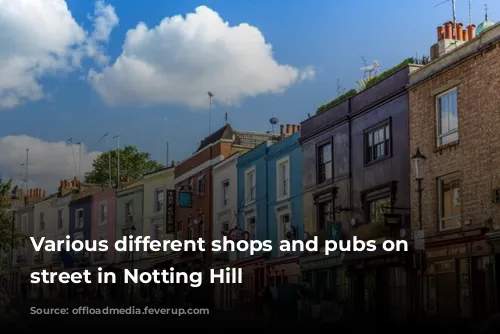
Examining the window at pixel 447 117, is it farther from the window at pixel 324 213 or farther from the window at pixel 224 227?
the window at pixel 224 227

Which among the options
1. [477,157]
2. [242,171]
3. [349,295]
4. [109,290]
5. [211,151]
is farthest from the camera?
[109,290]

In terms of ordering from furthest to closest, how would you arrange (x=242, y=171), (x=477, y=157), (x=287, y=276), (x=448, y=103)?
(x=242, y=171), (x=287, y=276), (x=448, y=103), (x=477, y=157)

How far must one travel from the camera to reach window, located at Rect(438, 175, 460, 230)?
2644cm

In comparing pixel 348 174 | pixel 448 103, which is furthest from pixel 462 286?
pixel 348 174

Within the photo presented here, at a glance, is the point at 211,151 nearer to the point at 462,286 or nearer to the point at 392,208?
the point at 392,208

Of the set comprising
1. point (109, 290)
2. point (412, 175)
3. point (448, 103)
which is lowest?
point (109, 290)

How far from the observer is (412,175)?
28594 millimetres

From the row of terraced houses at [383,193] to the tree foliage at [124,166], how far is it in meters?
30.1

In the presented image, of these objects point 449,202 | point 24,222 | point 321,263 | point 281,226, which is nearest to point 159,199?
point 281,226

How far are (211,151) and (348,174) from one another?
A: 54.2ft

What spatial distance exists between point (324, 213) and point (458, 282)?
1036 cm

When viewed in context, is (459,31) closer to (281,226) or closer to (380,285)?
(380,285)

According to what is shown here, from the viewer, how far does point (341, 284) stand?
33.3 meters

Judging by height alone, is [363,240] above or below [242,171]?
below
